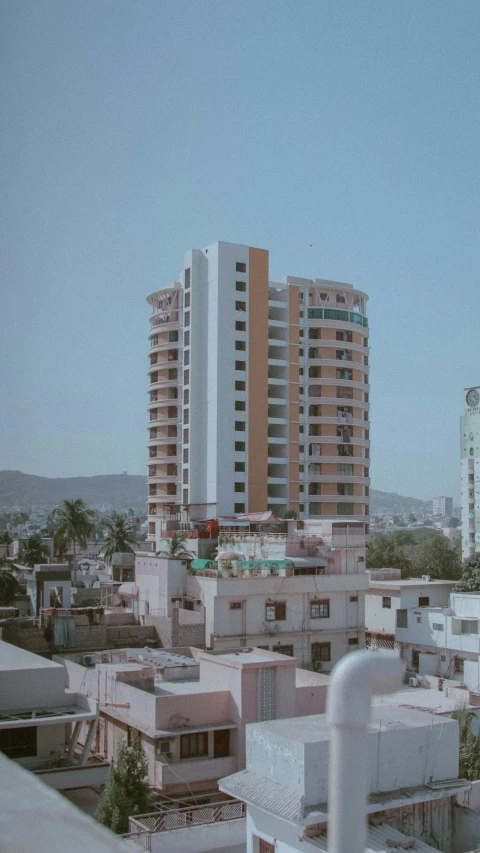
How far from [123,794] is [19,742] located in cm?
332

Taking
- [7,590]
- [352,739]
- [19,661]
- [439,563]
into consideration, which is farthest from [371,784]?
[439,563]

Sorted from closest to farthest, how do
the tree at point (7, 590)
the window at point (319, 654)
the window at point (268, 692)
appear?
the window at point (268, 692), the window at point (319, 654), the tree at point (7, 590)

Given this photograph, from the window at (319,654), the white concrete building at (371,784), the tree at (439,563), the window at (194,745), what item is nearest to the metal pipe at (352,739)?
the white concrete building at (371,784)

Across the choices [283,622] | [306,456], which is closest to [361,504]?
[306,456]

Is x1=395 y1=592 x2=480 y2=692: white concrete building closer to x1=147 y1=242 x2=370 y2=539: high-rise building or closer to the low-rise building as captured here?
the low-rise building

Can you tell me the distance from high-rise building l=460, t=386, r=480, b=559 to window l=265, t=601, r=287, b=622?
36329mm

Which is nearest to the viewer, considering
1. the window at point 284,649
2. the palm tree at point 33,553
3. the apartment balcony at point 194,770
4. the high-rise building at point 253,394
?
the apartment balcony at point 194,770

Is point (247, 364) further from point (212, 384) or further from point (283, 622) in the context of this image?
point (283, 622)

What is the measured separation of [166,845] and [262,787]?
9.74 feet

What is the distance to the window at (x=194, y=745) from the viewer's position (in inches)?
697

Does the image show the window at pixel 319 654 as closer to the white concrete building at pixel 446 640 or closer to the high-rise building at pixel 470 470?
the white concrete building at pixel 446 640

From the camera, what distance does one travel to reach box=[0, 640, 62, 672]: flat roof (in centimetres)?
1816

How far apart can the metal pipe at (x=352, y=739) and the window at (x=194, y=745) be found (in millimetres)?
16981

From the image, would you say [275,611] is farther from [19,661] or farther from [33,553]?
[33,553]
